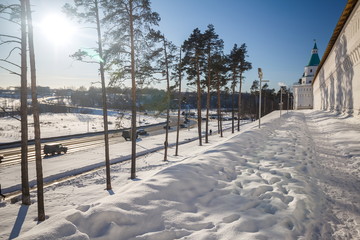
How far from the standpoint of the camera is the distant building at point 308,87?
70.9 m

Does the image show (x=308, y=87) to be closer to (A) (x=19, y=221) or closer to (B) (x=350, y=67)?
(B) (x=350, y=67)

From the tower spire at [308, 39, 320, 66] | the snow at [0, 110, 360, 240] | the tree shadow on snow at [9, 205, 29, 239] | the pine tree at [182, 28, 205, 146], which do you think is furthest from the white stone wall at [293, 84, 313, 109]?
the tree shadow on snow at [9, 205, 29, 239]

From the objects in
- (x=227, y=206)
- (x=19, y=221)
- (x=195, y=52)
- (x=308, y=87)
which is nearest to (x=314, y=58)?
(x=308, y=87)

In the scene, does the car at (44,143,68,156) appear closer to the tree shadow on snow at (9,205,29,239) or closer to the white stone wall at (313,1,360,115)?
the tree shadow on snow at (9,205,29,239)

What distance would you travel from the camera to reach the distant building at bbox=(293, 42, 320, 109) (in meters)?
70.9

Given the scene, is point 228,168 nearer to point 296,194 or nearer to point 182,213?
point 296,194

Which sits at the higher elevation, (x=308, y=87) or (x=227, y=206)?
(x=308, y=87)

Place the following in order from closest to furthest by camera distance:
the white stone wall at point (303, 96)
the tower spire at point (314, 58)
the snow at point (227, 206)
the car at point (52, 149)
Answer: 1. the snow at point (227, 206)
2. the car at point (52, 149)
3. the tower spire at point (314, 58)
4. the white stone wall at point (303, 96)

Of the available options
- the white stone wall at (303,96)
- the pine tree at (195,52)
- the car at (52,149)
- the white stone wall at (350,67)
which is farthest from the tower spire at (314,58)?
the car at (52,149)

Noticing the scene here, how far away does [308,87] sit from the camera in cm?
7200

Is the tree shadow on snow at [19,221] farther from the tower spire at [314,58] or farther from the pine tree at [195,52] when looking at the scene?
the tower spire at [314,58]

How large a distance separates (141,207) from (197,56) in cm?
1971

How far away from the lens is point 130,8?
35.9 feet

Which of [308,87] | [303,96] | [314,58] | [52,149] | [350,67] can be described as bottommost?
[52,149]
